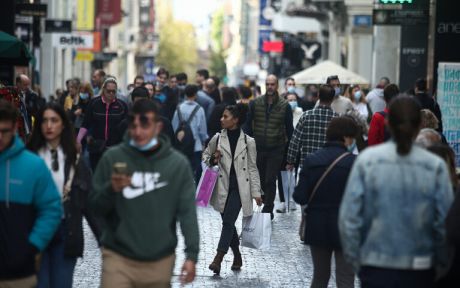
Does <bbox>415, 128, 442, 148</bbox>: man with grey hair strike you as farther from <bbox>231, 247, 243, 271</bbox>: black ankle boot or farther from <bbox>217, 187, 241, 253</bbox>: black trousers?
<bbox>231, 247, 243, 271</bbox>: black ankle boot

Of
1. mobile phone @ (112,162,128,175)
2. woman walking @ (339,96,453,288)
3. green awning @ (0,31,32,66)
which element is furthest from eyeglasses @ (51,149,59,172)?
green awning @ (0,31,32,66)

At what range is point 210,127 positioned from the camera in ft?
64.1

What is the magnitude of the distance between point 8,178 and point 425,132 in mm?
2832

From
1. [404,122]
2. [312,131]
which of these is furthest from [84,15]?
[404,122]

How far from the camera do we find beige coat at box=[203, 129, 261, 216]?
12.3 m

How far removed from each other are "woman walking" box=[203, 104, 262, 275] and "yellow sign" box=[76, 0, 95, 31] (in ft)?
140

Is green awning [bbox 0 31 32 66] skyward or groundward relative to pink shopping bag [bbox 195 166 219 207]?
skyward

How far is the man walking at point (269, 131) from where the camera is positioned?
1683cm

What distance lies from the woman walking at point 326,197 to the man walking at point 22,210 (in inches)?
87.6

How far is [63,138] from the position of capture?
837 cm

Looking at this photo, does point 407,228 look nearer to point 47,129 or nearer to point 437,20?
point 47,129

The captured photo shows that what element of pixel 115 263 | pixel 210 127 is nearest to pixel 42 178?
pixel 115 263

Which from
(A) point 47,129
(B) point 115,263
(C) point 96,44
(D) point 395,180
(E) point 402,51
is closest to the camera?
(D) point 395,180

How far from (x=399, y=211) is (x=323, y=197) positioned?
2.17 metres
